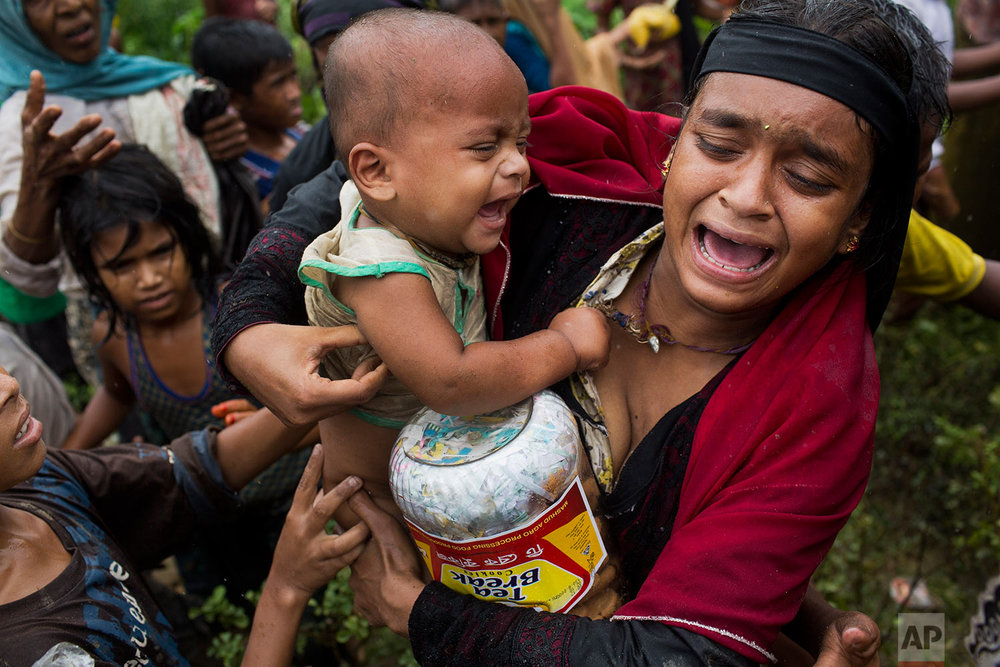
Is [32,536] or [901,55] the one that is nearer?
[901,55]

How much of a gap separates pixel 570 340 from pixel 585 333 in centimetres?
5

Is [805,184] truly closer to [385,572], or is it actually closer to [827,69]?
[827,69]

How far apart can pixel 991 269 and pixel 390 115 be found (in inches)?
95.8

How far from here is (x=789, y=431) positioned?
5.51ft

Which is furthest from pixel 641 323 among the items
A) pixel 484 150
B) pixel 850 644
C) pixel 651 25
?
pixel 651 25

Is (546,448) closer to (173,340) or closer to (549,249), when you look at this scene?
(549,249)

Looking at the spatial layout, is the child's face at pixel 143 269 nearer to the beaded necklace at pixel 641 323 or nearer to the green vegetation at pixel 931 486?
the beaded necklace at pixel 641 323

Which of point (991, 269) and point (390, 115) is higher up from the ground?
point (390, 115)

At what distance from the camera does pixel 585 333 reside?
186 cm

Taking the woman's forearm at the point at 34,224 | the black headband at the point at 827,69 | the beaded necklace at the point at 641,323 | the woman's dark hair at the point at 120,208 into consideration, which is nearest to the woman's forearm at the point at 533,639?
the beaded necklace at the point at 641,323

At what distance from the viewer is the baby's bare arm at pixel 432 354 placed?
1.66 meters

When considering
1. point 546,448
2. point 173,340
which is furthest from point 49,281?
point 546,448

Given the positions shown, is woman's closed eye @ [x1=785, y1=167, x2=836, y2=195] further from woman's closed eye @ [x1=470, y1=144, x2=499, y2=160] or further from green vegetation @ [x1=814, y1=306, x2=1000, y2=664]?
green vegetation @ [x1=814, y1=306, x2=1000, y2=664]

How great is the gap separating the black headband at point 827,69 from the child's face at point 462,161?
20.3 inches
